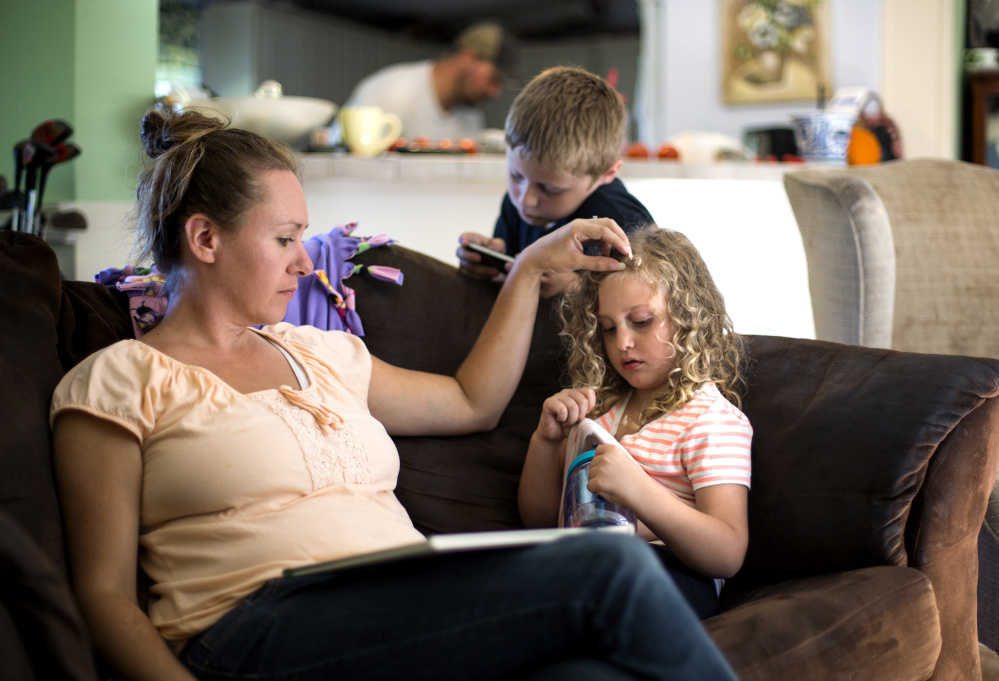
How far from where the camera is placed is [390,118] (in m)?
2.89

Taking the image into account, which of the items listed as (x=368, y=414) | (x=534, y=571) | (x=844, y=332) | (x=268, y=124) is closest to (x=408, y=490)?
(x=368, y=414)

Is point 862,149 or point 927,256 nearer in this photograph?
point 927,256

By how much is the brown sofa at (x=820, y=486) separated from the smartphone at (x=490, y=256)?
397mm

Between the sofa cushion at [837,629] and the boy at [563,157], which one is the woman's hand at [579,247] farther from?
the sofa cushion at [837,629]

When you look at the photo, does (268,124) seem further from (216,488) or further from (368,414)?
(216,488)

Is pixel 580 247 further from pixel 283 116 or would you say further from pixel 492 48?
pixel 492 48

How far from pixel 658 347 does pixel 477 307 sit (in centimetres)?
47

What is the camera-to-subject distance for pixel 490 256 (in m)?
1.75

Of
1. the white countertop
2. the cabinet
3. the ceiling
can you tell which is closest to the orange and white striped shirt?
the white countertop

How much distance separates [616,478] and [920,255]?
1568 millimetres

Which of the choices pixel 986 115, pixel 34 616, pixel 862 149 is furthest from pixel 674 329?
pixel 986 115

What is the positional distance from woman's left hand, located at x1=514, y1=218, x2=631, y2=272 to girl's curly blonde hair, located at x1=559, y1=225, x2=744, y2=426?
0.03m

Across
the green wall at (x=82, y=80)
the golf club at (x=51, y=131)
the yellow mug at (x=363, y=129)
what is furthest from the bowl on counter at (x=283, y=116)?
the golf club at (x=51, y=131)

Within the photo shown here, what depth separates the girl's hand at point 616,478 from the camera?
3.85ft
